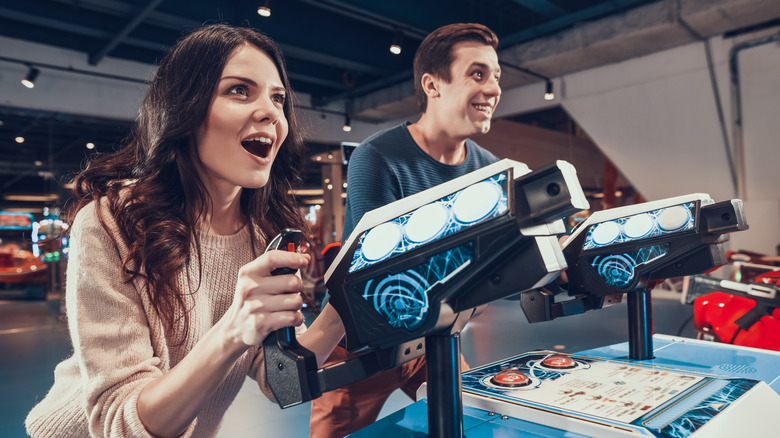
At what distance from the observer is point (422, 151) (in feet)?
5.09

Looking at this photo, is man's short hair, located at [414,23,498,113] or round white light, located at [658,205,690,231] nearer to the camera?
round white light, located at [658,205,690,231]

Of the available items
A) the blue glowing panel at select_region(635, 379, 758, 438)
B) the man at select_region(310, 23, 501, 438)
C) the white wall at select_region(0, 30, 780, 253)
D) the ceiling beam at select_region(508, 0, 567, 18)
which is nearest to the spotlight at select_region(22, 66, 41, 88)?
the white wall at select_region(0, 30, 780, 253)

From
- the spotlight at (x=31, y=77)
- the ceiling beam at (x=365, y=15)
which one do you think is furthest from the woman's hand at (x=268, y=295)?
the spotlight at (x=31, y=77)

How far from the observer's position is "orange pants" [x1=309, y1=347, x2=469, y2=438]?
141 cm

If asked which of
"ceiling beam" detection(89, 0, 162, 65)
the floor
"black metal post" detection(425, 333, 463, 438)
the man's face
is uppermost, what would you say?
"ceiling beam" detection(89, 0, 162, 65)

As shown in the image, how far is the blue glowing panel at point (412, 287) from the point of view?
0.58 metres

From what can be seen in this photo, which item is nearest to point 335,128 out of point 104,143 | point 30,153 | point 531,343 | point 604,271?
point 104,143

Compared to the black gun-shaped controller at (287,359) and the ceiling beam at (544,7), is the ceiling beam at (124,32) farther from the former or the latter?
the black gun-shaped controller at (287,359)

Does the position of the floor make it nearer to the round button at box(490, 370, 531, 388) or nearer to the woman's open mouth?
the woman's open mouth

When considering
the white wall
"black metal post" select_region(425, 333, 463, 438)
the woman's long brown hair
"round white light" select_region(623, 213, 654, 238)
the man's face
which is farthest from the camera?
the white wall

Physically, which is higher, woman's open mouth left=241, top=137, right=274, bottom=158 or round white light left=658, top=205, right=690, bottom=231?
woman's open mouth left=241, top=137, right=274, bottom=158

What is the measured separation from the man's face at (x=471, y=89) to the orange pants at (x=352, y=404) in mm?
704

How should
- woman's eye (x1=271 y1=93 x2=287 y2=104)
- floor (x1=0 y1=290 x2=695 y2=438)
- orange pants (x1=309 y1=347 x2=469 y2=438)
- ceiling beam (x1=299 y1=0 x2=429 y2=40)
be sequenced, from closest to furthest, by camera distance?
woman's eye (x1=271 y1=93 x2=287 y2=104) < orange pants (x1=309 y1=347 x2=469 y2=438) < floor (x1=0 y1=290 x2=695 y2=438) < ceiling beam (x1=299 y1=0 x2=429 y2=40)

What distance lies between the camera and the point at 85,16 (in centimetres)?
597
